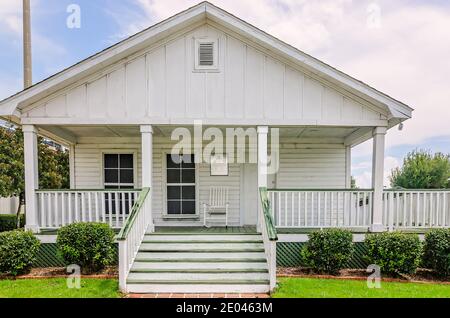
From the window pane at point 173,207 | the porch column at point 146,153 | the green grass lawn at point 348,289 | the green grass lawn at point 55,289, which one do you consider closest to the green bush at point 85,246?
the green grass lawn at point 55,289

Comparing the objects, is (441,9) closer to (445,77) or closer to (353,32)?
(353,32)

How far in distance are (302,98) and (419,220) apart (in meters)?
4.06

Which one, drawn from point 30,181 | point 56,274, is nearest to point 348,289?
point 56,274

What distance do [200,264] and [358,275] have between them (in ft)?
10.6

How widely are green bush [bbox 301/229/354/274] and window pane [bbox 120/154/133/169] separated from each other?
5.66 meters

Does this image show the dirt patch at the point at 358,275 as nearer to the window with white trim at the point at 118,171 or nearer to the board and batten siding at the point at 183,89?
the board and batten siding at the point at 183,89

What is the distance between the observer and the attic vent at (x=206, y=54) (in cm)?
659

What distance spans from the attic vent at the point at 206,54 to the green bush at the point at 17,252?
206 inches

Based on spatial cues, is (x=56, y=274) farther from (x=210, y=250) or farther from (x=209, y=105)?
(x=209, y=105)

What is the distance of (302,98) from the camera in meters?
6.69

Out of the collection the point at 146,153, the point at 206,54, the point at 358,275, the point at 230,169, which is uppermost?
the point at 206,54

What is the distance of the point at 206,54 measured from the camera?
661 centimetres
